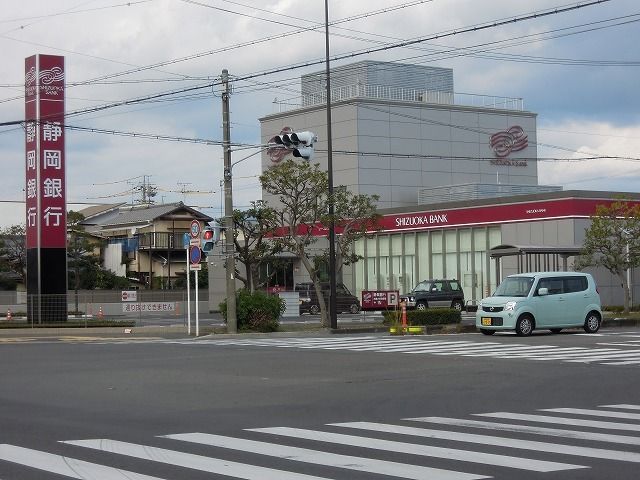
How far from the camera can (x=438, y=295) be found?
48.5 m

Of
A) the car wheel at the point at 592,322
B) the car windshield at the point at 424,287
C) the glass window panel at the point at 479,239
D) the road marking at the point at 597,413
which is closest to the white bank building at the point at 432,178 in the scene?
the glass window panel at the point at 479,239

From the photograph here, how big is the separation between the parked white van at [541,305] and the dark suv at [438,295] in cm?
1779

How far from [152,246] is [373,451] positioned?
2676 inches

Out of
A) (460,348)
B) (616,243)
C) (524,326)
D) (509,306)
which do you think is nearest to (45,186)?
(509,306)

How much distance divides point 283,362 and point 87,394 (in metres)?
6.23

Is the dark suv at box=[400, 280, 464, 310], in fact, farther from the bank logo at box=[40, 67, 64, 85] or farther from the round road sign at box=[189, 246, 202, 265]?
the bank logo at box=[40, 67, 64, 85]

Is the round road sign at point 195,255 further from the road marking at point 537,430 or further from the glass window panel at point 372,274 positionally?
the glass window panel at point 372,274

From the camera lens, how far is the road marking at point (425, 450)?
8.87 m

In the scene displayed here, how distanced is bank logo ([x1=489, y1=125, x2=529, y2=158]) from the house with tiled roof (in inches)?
898

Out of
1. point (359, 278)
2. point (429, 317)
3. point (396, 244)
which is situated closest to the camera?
point (429, 317)

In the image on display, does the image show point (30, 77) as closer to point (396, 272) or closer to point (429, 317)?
point (429, 317)

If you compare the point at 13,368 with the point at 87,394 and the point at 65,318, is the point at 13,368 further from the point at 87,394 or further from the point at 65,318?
the point at 65,318

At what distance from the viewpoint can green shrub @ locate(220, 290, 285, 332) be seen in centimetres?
3481

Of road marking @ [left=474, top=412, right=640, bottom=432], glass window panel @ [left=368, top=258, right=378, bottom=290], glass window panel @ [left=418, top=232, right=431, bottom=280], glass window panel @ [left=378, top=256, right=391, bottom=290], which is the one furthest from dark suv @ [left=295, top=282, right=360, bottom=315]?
road marking @ [left=474, top=412, right=640, bottom=432]
